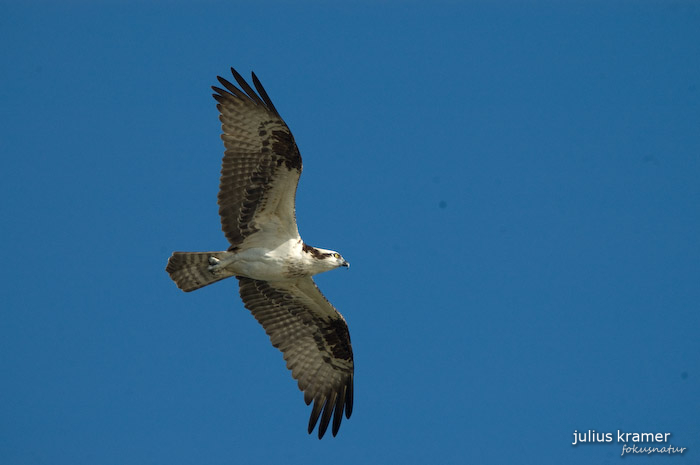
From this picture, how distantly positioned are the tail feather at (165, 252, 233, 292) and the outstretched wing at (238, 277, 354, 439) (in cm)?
103

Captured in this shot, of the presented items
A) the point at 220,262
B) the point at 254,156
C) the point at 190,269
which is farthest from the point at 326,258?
the point at 190,269

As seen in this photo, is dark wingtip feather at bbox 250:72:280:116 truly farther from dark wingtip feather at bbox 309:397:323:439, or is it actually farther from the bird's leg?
dark wingtip feather at bbox 309:397:323:439

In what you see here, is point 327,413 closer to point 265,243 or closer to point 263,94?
point 265,243

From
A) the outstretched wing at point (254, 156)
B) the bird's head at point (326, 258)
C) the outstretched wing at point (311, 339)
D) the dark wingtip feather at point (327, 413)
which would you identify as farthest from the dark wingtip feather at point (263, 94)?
the dark wingtip feather at point (327, 413)

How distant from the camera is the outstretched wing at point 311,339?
14.4 metres

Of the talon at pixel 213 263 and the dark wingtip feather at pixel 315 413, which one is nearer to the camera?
the talon at pixel 213 263

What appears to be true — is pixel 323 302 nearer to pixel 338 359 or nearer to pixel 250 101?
pixel 338 359

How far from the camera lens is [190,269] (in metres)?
13.4

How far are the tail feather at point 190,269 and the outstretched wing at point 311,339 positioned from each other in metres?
1.03

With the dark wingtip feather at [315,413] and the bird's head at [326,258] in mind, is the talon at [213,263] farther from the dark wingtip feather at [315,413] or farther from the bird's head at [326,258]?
the dark wingtip feather at [315,413]

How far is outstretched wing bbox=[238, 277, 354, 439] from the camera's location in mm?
14438

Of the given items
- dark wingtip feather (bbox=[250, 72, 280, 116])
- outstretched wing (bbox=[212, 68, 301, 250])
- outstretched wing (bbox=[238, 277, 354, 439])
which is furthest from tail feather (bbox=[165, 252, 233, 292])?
dark wingtip feather (bbox=[250, 72, 280, 116])

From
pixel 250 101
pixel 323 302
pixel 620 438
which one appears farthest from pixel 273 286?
pixel 620 438

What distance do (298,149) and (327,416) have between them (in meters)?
4.41
